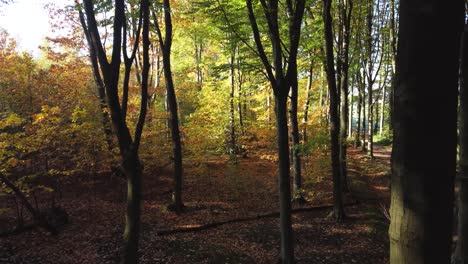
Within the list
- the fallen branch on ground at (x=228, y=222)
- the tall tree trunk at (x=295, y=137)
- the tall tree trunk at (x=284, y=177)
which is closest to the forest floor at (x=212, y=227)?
the fallen branch on ground at (x=228, y=222)

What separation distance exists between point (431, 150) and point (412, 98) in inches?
7.2

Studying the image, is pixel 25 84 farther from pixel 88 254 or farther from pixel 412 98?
pixel 412 98

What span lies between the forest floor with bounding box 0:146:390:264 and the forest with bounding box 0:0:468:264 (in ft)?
0.20

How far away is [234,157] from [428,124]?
1488 cm

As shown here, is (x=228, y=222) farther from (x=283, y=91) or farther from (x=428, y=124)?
(x=428, y=124)

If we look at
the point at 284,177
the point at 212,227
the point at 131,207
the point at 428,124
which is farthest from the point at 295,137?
the point at 428,124

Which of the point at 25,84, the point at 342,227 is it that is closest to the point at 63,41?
the point at 25,84

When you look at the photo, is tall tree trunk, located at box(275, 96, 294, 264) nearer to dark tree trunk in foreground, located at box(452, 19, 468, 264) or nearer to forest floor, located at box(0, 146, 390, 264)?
forest floor, located at box(0, 146, 390, 264)

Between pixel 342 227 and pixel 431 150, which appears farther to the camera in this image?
pixel 342 227

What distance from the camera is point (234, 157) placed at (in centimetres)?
1579

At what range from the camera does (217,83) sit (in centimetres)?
2030

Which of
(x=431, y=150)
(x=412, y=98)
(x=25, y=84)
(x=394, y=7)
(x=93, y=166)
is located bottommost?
(x=93, y=166)

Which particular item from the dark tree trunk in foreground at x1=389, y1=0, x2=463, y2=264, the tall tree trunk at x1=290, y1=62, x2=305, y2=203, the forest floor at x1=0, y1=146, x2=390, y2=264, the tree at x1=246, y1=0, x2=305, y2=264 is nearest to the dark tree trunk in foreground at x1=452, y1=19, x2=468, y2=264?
the tree at x1=246, y1=0, x2=305, y2=264

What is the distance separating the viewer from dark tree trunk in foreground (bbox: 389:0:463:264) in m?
0.98
